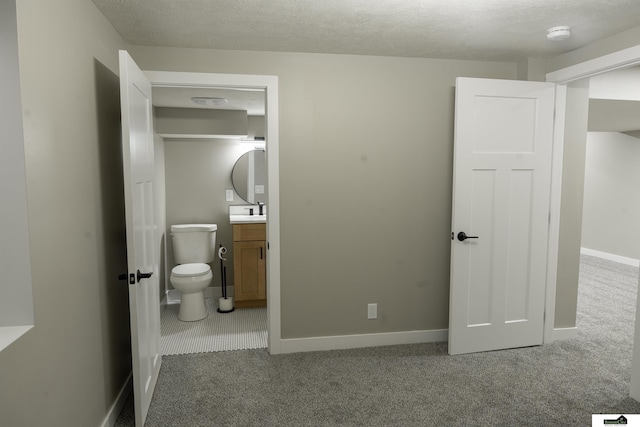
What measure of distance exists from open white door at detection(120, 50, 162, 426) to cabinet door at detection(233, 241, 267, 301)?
1.51 m

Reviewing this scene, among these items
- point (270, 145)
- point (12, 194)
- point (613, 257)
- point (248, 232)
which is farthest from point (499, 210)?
point (613, 257)

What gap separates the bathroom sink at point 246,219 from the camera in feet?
13.7

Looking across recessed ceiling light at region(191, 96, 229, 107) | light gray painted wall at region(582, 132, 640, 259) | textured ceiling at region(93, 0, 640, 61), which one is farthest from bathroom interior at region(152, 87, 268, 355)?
light gray painted wall at region(582, 132, 640, 259)

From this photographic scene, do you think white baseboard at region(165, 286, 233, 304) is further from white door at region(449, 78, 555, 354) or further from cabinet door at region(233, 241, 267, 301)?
white door at region(449, 78, 555, 354)

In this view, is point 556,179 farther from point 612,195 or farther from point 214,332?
point 612,195

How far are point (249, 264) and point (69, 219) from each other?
256 cm

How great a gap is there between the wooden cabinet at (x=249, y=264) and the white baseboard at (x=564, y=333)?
8.45 feet

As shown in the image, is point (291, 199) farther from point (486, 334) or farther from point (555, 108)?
point (555, 108)

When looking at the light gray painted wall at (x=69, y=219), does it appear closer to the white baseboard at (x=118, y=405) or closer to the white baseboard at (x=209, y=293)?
the white baseboard at (x=118, y=405)

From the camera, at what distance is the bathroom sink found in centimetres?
419

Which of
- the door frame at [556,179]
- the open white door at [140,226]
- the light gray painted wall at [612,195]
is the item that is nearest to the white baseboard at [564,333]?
the door frame at [556,179]

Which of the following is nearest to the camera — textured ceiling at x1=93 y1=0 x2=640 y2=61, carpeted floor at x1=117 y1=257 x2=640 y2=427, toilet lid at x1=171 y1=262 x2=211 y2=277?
textured ceiling at x1=93 y1=0 x2=640 y2=61

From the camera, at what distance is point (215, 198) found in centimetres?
468

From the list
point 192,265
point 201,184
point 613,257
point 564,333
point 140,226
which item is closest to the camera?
point 140,226
